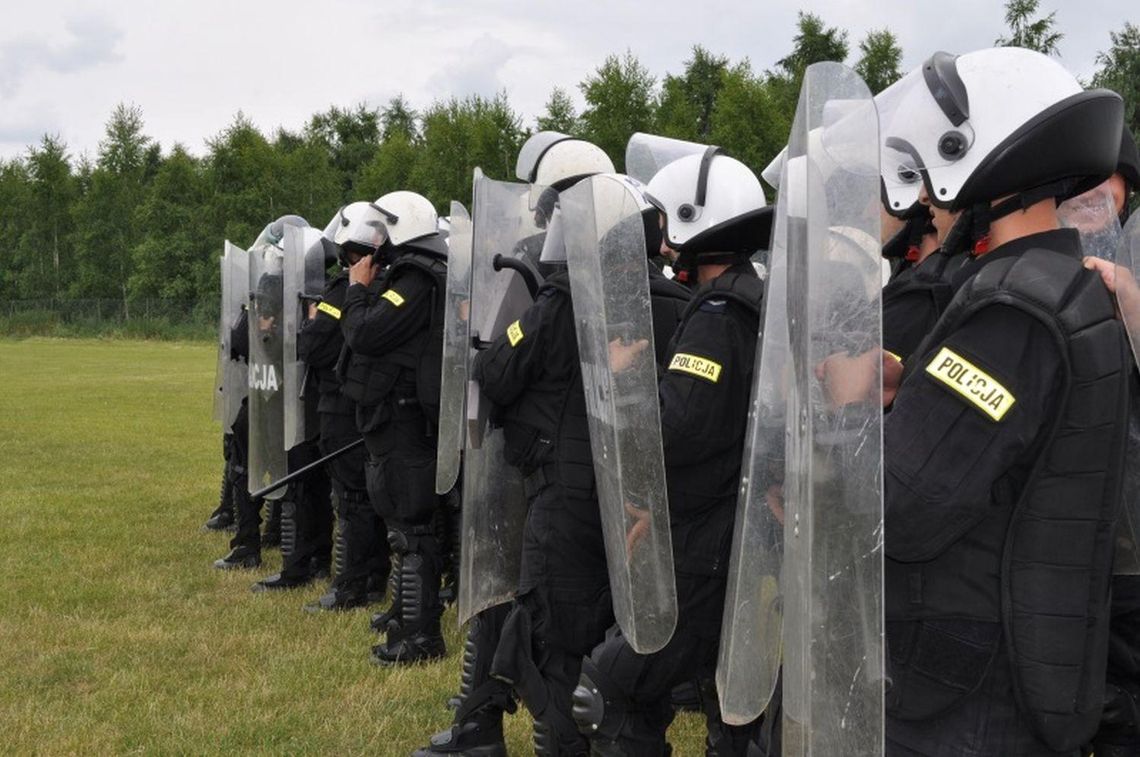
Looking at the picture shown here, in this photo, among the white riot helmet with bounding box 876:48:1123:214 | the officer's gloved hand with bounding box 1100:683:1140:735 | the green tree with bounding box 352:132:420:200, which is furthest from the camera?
the green tree with bounding box 352:132:420:200

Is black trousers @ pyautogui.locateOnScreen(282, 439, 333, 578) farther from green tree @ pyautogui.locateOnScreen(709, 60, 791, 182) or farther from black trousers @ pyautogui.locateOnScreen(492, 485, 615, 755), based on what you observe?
green tree @ pyautogui.locateOnScreen(709, 60, 791, 182)

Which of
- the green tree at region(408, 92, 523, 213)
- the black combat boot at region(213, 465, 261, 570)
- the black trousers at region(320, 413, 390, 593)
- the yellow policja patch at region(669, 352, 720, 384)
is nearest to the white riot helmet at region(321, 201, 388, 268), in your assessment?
the black trousers at region(320, 413, 390, 593)

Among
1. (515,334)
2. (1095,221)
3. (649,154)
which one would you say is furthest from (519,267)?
(1095,221)

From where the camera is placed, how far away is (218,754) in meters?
4.45

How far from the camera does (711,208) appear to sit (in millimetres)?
3453

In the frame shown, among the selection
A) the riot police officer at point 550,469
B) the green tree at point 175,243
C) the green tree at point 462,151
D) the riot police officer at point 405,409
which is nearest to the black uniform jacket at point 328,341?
the riot police officer at point 405,409

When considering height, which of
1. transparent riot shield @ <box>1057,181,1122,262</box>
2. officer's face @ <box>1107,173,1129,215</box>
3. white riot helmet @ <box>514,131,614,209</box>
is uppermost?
white riot helmet @ <box>514,131,614,209</box>

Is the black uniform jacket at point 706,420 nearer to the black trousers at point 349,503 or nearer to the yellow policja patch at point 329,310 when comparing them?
the yellow policja patch at point 329,310

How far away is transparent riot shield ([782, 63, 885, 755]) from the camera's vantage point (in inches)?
68.2

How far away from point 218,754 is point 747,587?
3.04 metres

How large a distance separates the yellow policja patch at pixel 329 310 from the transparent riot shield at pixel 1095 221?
394 centimetres

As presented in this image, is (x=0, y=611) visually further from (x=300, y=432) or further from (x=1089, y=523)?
(x=1089, y=523)

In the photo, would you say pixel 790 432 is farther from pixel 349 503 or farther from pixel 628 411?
pixel 349 503

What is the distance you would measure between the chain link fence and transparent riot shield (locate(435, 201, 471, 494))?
39.6 metres
